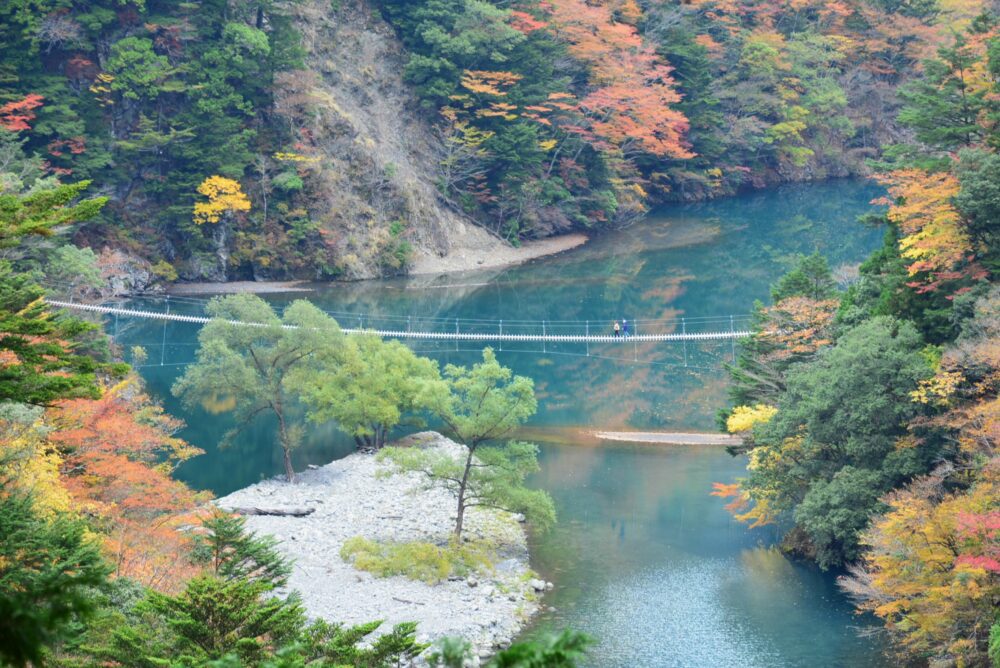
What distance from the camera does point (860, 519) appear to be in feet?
58.8

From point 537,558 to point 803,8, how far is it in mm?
44070

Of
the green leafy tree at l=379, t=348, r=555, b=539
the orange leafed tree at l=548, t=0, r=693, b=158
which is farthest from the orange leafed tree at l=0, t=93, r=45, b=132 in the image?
the orange leafed tree at l=548, t=0, r=693, b=158

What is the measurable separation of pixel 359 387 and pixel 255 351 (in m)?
2.53

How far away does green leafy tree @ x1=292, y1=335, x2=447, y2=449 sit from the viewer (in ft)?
81.4

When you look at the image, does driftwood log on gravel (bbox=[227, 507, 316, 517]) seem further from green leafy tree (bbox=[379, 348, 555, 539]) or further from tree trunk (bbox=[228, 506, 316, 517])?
green leafy tree (bbox=[379, 348, 555, 539])

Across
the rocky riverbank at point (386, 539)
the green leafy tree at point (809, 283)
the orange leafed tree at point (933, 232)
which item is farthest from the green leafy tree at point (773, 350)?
the rocky riverbank at point (386, 539)

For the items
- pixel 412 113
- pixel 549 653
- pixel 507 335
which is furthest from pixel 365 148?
pixel 549 653

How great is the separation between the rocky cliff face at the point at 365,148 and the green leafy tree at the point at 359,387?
15812 mm

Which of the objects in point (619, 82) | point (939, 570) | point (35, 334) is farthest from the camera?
point (619, 82)

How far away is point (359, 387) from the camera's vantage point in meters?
25.1

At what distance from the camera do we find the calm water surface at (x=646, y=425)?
1741 centimetres

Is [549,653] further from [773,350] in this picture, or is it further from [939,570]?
[773,350]

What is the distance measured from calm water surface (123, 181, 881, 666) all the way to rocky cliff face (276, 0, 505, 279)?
8.09ft

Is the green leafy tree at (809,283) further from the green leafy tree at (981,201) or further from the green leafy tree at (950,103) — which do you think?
the green leafy tree at (981,201)
